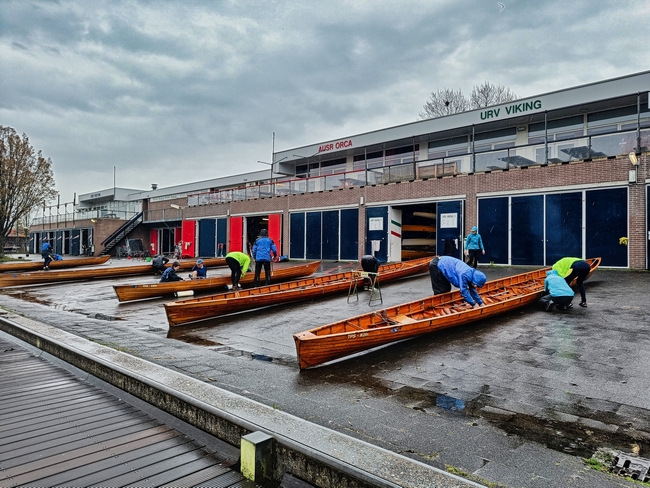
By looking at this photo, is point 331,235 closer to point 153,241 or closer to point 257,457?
point 257,457

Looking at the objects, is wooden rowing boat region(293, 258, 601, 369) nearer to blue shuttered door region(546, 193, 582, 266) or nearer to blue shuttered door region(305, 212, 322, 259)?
blue shuttered door region(546, 193, 582, 266)

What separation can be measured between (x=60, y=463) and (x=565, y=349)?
247 inches

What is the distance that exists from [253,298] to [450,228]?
33.8ft

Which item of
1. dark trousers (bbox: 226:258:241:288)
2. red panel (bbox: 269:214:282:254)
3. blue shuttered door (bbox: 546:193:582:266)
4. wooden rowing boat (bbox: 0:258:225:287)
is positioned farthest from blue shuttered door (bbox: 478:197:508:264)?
wooden rowing boat (bbox: 0:258:225:287)

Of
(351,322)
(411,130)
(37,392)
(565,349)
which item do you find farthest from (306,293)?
(411,130)

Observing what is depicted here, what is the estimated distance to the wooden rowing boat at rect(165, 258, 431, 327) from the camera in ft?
28.9

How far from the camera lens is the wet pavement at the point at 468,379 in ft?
11.4

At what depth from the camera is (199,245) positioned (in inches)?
1205

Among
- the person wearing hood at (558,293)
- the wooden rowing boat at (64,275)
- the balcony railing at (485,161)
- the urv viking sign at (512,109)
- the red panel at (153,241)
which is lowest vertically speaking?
the wooden rowing boat at (64,275)

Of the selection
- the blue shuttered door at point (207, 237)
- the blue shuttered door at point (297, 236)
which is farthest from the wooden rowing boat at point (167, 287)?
Result: the blue shuttered door at point (207, 237)

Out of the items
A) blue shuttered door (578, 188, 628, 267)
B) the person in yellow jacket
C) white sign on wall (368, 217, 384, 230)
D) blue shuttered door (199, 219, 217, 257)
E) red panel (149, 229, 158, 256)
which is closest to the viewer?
the person in yellow jacket

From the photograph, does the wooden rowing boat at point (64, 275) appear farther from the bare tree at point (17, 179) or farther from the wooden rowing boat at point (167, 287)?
the bare tree at point (17, 179)

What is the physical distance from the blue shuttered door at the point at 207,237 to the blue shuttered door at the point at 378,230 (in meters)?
13.0

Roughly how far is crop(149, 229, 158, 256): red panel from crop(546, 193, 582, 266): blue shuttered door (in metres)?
32.0
